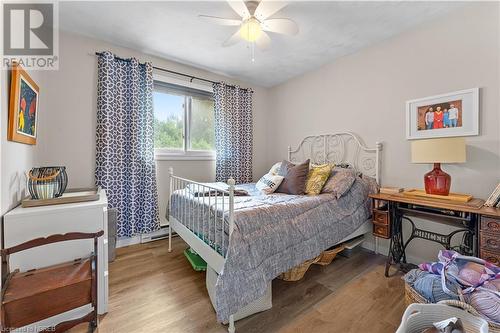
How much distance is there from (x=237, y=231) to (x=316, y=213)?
883mm

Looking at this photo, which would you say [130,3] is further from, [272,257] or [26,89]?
[272,257]

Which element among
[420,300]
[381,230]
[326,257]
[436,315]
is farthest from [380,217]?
[436,315]

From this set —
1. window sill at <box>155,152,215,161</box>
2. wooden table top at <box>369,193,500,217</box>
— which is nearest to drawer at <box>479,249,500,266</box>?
wooden table top at <box>369,193,500,217</box>

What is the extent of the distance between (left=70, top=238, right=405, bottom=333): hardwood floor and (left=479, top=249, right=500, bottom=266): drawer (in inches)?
25.3

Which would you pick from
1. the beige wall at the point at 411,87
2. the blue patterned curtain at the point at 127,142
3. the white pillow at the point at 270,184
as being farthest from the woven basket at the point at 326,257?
the blue patterned curtain at the point at 127,142

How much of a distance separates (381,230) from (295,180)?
997mm

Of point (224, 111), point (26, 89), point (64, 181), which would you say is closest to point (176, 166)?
point (224, 111)

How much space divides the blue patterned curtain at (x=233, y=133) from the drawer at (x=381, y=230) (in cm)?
205

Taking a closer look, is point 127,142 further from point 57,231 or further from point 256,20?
point 256,20

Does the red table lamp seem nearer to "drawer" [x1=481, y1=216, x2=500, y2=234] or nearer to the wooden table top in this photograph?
the wooden table top

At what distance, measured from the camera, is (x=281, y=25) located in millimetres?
1842

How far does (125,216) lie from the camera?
102 inches

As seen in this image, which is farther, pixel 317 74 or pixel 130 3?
pixel 317 74

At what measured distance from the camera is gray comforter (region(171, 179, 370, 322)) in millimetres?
1336
